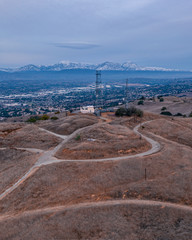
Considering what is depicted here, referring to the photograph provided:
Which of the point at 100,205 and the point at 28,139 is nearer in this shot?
the point at 100,205

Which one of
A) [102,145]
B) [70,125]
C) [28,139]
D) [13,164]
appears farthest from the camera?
[70,125]

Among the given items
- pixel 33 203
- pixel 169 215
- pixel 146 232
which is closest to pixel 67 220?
pixel 33 203

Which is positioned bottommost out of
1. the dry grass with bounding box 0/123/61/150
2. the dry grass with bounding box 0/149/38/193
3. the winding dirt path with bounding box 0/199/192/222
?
the dry grass with bounding box 0/149/38/193

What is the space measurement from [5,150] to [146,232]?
1223 inches

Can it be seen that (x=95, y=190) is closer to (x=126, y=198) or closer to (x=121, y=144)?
(x=126, y=198)

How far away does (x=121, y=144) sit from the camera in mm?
35969

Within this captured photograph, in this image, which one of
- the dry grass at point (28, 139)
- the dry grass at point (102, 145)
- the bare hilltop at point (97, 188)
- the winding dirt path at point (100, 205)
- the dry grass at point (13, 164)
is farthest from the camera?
the dry grass at point (28, 139)

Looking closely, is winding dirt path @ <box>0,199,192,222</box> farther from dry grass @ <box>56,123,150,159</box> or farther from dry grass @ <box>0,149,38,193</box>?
dry grass @ <box>56,123,150,159</box>

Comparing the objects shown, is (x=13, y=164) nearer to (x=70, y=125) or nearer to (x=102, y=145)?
(x=102, y=145)

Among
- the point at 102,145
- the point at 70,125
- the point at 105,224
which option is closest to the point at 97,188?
the point at 105,224

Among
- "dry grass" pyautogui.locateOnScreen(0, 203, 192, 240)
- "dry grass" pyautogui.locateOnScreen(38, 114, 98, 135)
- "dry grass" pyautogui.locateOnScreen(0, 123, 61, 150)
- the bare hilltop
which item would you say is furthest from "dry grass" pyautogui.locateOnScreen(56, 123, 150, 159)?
"dry grass" pyautogui.locateOnScreen(0, 203, 192, 240)

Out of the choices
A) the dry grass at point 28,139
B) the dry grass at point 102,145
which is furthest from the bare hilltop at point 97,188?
the dry grass at point 28,139

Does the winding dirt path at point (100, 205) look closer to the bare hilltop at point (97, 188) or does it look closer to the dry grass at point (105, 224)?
the bare hilltop at point (97, 188)

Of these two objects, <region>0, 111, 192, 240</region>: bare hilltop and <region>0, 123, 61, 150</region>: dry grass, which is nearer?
<region>0, 111, 192, 240</region>: bare hilltop
